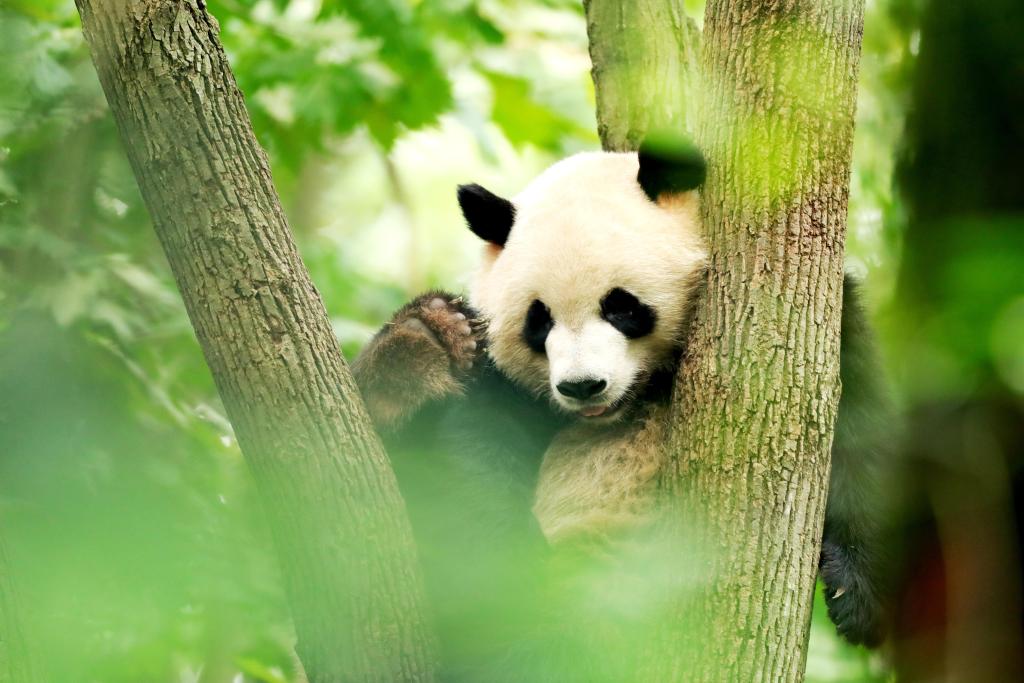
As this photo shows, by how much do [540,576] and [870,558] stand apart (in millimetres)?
1157

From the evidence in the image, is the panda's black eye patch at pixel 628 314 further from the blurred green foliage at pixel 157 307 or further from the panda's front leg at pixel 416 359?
the blurred green foliage at pixel 157 307

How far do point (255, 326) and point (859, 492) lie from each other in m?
2.19

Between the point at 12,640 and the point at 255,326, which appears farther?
the point at 255,326

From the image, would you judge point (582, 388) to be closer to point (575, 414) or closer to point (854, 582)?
point (575, 414)

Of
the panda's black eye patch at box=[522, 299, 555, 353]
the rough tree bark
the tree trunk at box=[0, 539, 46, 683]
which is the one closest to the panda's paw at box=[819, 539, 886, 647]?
the rough tree bark

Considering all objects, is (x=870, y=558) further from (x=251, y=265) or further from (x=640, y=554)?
(x=251, y=265)

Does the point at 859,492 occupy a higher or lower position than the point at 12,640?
higher

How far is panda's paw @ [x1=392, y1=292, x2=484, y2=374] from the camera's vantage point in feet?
13.5

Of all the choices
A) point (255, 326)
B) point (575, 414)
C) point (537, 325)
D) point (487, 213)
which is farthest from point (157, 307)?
point (255, 326)

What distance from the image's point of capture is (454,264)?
15.6 meters

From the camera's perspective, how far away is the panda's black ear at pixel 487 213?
400cm

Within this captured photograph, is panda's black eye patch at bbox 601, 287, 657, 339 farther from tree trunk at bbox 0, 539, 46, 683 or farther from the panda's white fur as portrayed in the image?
tree trunk at bbox 0, 539, 46, 683

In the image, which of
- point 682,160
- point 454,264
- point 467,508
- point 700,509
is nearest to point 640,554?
point 700,509

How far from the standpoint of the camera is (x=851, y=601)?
140 inches
